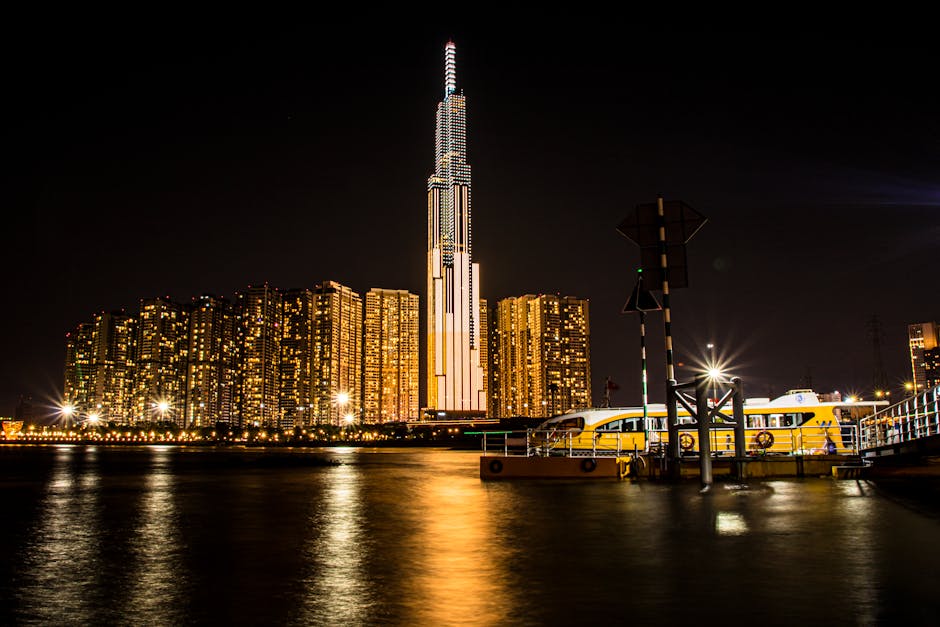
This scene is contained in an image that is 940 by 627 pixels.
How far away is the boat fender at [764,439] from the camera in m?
33.0

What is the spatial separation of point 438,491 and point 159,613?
1715 centimetres

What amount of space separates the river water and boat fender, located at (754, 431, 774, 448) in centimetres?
1271

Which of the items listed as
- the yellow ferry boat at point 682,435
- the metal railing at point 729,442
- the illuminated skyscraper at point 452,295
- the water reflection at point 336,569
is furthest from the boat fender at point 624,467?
the illuminated skyscraper at point 452,295

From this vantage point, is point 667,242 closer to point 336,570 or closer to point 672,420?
point 672,420

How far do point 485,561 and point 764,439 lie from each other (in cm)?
2634

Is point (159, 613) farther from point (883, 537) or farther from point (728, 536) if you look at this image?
point (883, 537)

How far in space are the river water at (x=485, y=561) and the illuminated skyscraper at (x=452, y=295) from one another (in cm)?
14962

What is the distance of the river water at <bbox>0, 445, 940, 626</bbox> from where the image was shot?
7.48 m

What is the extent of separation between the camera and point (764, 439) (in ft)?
109

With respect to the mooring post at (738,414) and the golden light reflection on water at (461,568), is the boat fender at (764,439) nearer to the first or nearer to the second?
the mooring post at (738,414)

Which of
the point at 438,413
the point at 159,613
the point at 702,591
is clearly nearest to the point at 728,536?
the point at 702,591

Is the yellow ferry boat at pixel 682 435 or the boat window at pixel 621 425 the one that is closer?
the yellow ferry boat at pixel 682 435

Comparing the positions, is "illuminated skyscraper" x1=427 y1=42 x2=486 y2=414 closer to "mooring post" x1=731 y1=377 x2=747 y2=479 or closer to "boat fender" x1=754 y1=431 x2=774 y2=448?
"boat fender" x1=754 y1=431 x2=774 y2=448

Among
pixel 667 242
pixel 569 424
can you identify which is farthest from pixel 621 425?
pixel 667 242
